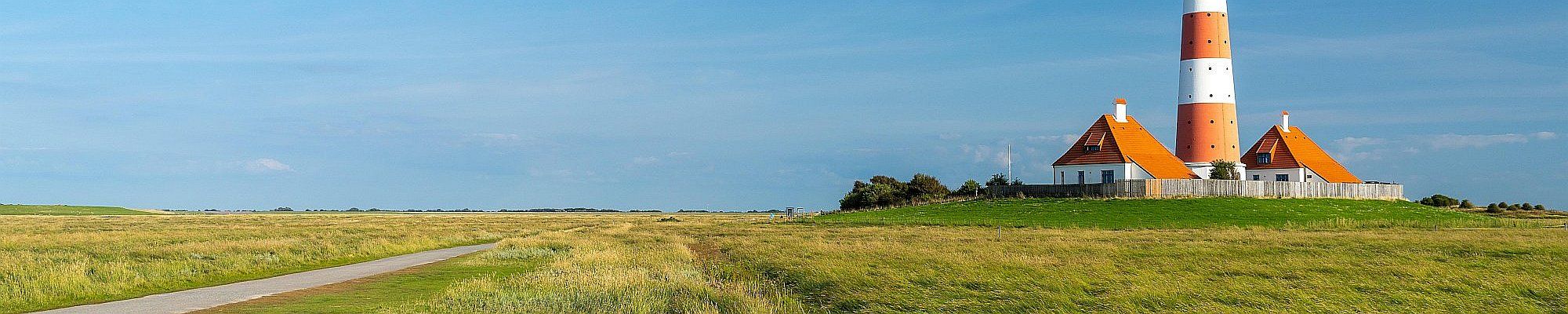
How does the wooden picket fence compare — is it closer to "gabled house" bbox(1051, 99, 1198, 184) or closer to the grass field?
"gabled house" bbox(1051, 99, 1198, 184)

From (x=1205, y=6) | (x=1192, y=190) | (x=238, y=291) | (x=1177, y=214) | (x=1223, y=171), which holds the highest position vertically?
(x=1205, y=6)

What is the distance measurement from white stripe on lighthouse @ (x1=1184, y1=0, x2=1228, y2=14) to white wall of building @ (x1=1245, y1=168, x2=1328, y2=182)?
1444 cm

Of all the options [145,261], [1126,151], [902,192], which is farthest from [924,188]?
[145,261]

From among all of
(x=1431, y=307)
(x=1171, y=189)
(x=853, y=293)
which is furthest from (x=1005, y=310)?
(x=1171, y=189)

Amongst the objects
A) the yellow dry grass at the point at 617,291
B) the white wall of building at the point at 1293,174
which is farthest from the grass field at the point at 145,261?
the white wall of building at the point at 1293,174

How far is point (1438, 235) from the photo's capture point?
4481 centimetres

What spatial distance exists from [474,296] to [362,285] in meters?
5.13

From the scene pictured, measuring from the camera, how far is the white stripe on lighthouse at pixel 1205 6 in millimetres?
79750

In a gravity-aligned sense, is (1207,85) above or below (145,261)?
above

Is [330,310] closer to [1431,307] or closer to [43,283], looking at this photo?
[43,283]

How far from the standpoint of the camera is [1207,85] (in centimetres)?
7944

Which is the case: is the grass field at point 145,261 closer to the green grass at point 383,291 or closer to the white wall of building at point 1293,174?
the green grass at point 383,291

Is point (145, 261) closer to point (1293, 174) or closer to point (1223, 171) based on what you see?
point (1223, 171)

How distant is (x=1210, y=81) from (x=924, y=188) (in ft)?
85.1
